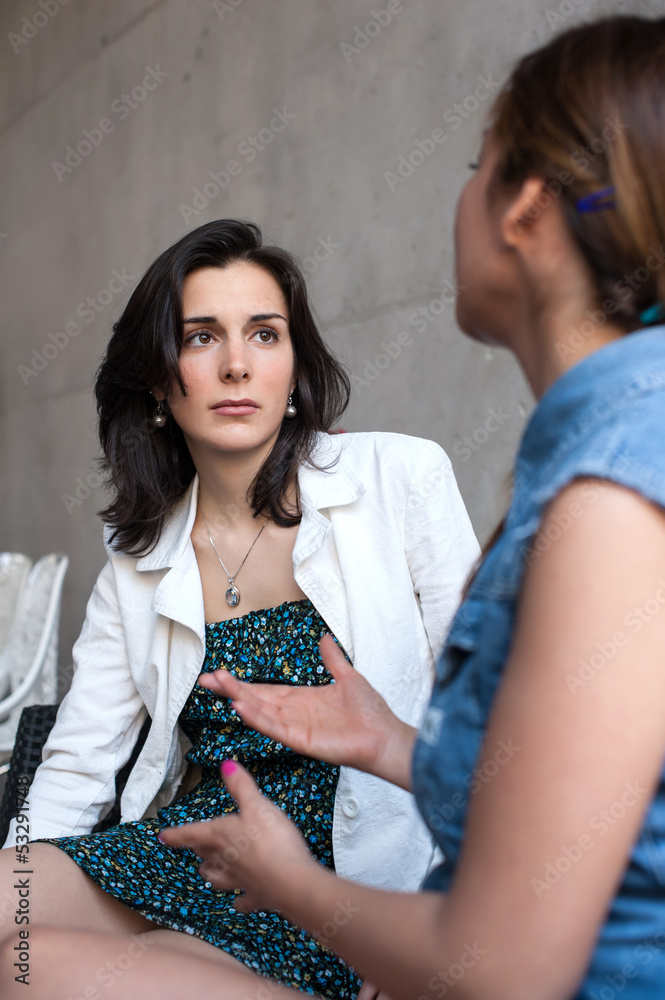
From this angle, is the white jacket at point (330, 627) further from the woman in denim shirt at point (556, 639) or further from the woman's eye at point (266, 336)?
the woman in denim shirt at point (556, 639)

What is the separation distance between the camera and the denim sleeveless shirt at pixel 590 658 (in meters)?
0.56

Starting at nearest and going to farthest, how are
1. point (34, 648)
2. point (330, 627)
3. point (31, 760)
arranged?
1. point (330, 627)
2. point (31, 760)
3. point (34, 648)

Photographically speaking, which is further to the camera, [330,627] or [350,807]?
[330,627]

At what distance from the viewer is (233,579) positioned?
1.78m

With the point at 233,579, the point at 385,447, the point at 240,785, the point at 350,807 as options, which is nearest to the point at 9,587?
the point at 233,579

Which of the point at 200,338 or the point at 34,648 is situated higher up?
the point at 200,338

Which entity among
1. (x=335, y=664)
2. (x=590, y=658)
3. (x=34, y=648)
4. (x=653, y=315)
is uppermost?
(x=653, y=315)

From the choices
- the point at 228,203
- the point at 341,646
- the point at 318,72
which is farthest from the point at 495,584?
the point at 228,203

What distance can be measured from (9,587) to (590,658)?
310cm

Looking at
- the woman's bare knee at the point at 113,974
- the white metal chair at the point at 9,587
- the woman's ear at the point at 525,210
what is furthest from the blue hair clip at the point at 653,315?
the white metal chair at the point at 9,587

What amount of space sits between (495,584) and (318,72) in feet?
9.50

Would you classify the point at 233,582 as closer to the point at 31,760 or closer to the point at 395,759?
the point at 31,760

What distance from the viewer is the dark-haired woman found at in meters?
1.52

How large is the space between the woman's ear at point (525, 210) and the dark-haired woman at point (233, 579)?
0.97 metres
